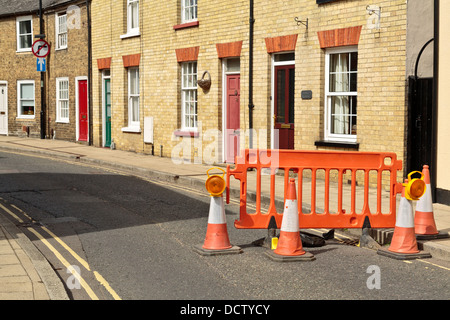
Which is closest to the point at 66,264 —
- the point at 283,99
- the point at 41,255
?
the point at 41,255

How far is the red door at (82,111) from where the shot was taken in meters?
24.8

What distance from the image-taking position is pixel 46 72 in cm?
2780

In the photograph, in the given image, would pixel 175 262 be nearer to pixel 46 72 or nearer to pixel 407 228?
pixel 407 228

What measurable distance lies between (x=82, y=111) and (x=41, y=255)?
1807 centimetres

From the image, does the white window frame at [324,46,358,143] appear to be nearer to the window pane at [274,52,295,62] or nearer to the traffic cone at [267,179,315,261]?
the window pane at [274,52,295,62]

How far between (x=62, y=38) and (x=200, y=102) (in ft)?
34.8

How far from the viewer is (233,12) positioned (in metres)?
16.8

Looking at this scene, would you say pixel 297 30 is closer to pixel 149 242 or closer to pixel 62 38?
pixel 149 242

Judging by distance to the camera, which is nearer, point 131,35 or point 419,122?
point 419,122

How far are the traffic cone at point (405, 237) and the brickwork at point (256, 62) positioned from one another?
16.2ft

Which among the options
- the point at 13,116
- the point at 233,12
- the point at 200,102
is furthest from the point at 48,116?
the point at 233,12

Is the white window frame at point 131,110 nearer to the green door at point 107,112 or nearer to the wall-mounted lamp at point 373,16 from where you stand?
the green door at point 107,112

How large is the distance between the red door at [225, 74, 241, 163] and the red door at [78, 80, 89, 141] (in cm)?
899

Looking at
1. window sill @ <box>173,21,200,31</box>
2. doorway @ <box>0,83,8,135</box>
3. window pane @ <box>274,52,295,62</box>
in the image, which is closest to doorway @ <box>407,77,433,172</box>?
window pane @ <box>274,52,295,62</box>
